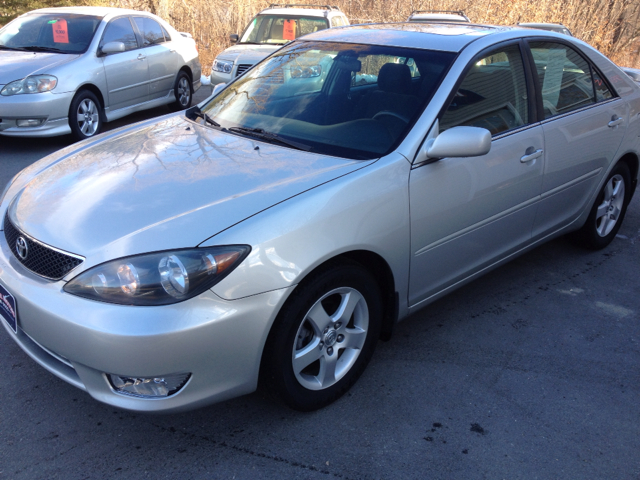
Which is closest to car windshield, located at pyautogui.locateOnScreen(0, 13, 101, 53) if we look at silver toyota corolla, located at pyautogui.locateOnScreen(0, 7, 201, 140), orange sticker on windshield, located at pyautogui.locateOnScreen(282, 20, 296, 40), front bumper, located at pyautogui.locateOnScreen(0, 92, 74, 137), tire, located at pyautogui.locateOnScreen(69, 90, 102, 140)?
silver toyota corolla, located at pyautogui.locateOnScreen(0, 7, 201, 140)

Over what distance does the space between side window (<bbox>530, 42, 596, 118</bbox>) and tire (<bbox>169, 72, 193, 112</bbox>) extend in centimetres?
646

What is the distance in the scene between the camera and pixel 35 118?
670 centimetres

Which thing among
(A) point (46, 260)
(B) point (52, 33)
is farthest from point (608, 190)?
(B) point (52, 33)

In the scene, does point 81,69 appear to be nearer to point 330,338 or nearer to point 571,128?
point 571,128

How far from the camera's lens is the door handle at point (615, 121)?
4.14 m

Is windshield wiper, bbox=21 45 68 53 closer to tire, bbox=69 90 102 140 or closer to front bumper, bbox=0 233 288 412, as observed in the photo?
tire, bbox=69 90 102 140

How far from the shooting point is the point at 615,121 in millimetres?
4176

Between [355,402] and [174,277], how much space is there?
1.14m

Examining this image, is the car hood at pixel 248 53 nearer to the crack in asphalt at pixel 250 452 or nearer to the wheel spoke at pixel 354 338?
the wheel spoke at pixel 354 338

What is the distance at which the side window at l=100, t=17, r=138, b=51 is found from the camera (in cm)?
770

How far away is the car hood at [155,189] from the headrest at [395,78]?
64 cm

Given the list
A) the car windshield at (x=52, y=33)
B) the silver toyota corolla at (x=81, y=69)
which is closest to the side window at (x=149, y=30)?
the silver toyota corolla at (x=81, y=69)

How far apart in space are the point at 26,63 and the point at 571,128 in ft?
19.6

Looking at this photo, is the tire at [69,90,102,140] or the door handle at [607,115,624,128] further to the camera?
the tire at [69,90,102,140]
